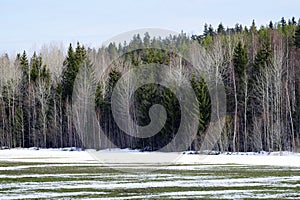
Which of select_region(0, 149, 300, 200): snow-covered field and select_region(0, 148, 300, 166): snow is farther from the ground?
select_region(0, 148, 300, 166): snow

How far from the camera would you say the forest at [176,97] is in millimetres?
74562

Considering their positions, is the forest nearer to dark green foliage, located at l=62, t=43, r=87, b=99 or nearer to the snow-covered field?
dark green foliage, located at l=62, t=43, r=87, b=99

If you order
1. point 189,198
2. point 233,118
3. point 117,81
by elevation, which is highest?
point 117,81

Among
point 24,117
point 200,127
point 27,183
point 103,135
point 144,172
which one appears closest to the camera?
point 27,183

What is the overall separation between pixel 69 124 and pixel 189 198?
230 ft

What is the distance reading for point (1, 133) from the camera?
9956 centimetres

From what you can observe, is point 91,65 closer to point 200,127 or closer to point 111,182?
point 200,127

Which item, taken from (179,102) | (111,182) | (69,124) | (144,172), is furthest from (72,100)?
(111,182)

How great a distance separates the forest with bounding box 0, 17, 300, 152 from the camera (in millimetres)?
74562

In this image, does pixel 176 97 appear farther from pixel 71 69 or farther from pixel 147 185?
pixel 147 185

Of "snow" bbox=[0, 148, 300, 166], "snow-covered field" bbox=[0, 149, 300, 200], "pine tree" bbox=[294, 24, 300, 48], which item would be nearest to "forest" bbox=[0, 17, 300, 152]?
"pine tree" bbox=[294, 24, 300, 48]

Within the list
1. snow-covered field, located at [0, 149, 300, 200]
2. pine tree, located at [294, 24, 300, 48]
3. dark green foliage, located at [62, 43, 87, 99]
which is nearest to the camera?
snow-covered field, located at [0, 149, 300, 200]

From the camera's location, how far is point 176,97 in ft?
255

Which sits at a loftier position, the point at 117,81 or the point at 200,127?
the point at 117,81
